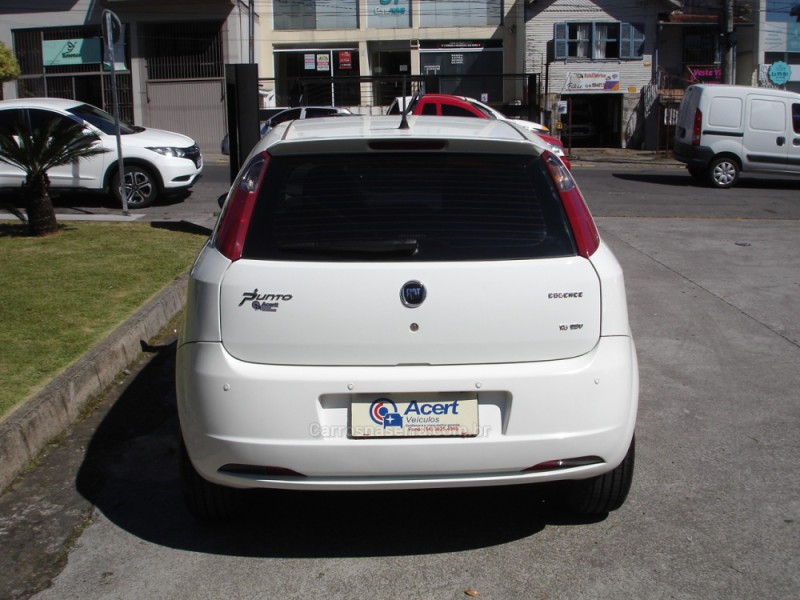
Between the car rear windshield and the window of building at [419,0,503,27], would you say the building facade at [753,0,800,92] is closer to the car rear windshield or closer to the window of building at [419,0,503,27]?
the window of building at [419,0,503,27]

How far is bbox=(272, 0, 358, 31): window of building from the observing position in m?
35.8

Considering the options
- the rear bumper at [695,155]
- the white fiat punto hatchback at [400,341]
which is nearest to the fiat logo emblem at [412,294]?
the white fiat punto hatchback at [400,341]

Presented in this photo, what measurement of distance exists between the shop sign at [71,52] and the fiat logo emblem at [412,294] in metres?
31.3

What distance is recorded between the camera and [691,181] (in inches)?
816

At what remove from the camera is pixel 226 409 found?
345 cm

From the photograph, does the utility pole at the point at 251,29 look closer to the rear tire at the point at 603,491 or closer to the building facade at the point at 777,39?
the building facade at the point at 777,39

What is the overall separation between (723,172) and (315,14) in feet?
70.4

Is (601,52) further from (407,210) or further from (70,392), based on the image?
(407,210)

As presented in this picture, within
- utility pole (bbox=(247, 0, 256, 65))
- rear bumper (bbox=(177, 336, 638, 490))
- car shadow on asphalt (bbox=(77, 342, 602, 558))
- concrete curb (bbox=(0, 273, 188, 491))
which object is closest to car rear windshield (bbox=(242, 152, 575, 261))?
rear bumper (bbox=(177, 336, 638, 490))

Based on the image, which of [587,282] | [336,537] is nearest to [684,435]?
[587,282]

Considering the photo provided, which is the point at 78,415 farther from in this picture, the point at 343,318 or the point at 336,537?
the point at 343,318

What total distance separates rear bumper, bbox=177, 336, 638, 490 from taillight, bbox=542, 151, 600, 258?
0.46 metres

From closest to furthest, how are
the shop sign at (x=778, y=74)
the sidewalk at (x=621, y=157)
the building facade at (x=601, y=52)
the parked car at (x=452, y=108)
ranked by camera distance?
the parked car at (x=452, y=108) → the sidewalk at (x=621, y=157) → the shop sign at (x=778, y=74) → the building facade at (x=601, y=52)

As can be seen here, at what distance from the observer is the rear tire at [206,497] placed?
386 cm
